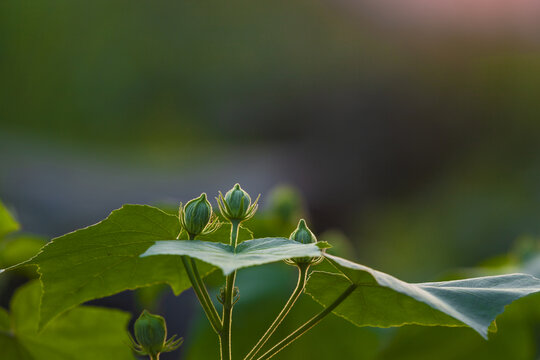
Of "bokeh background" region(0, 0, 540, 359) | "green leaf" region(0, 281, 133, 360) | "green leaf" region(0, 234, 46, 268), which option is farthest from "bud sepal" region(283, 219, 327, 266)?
"bokeh background" region(0, 0, 540, 359)

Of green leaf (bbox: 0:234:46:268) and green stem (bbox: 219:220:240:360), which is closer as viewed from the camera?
green stem (bbox: 219:220:240:360)

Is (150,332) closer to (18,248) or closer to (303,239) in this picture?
(303,239)

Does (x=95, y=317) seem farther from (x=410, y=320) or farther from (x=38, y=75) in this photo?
(x=38, y=75)

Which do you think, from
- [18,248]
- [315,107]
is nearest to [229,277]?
[18,248]

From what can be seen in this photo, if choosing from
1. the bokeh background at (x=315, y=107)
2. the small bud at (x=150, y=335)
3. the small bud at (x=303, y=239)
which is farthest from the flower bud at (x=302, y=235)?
the bokeh background at (x=315, y=107)

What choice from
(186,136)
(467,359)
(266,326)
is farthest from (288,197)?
(186,136)

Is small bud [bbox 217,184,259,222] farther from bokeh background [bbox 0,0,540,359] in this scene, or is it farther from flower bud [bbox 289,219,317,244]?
bokeh background [bbox 0,0,540,359]
